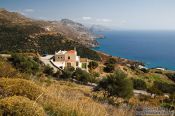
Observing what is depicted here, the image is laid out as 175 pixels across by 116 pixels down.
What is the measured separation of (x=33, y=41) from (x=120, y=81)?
8135cm

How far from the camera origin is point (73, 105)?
631 centimetres

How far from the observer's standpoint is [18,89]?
6.30 m

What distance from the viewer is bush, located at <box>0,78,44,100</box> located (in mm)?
6164

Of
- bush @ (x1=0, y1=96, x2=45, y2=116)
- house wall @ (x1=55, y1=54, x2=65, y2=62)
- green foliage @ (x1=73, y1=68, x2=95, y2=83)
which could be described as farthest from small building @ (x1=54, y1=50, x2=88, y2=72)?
bush @ (x1=0, y1=96, x2=45, y2=116)

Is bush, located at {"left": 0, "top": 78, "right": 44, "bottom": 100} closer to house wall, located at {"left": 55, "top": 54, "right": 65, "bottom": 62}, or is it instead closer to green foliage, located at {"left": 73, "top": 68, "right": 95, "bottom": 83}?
green foliage, located at {"left": 73, "top": 68, "right": 95, "bottom": 83}

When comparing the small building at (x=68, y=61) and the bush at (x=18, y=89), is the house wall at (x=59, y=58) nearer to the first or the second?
the small building at (x=68, y=61)

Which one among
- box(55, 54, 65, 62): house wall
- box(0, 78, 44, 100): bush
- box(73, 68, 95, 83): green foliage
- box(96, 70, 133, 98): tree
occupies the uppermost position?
box(0, 78, 44, 100): bush

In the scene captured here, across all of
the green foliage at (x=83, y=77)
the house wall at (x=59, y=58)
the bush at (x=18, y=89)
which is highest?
the bush at (x=18, y=89)

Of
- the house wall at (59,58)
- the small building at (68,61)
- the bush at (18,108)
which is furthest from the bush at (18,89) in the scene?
the house wall at (59,58)

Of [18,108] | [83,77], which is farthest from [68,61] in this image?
[18,108]

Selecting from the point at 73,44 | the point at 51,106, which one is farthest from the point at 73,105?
the point at 73,44

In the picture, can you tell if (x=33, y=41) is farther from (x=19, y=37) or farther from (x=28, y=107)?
(x=28, y=107)

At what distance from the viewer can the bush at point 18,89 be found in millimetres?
6164

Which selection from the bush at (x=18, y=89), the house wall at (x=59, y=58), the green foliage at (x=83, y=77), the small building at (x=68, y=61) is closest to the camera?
the bush at (x=18, y=89)
